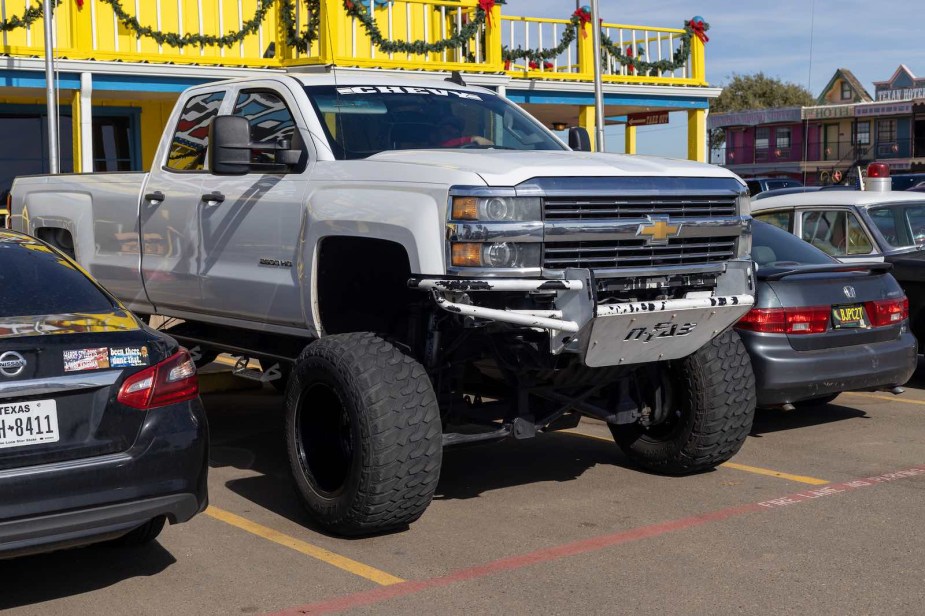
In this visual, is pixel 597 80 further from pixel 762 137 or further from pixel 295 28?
pixel 762 137

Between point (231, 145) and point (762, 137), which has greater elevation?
point (762, 137)

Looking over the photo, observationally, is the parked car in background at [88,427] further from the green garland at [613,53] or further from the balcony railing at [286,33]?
the green garland at [613,53]

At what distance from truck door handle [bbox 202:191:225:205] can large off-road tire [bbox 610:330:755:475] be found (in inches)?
108

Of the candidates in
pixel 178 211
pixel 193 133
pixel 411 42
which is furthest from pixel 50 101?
pixel 178 211

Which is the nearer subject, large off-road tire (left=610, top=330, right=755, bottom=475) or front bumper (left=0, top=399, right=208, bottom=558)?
front bumper (left=0, top=399, right=208, bottom=558)

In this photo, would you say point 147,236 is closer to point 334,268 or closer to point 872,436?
point 334,268

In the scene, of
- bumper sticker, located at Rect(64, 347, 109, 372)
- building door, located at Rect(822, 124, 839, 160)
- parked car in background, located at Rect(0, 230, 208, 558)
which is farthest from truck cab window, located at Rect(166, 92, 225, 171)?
building door, located at Rect(822, 124, 839, 160)

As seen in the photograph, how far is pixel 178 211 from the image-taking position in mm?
7418

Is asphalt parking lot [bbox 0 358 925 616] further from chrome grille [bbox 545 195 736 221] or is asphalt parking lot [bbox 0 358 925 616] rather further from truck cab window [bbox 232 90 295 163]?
truck cab window [bbox 232 90 295 163]

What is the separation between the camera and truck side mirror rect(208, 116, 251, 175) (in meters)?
6.32

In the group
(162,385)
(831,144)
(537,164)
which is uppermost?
(831,144)

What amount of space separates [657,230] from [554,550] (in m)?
1.57

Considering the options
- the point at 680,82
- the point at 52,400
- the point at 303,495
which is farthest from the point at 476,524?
the point at 680,82

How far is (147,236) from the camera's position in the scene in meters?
7.75
